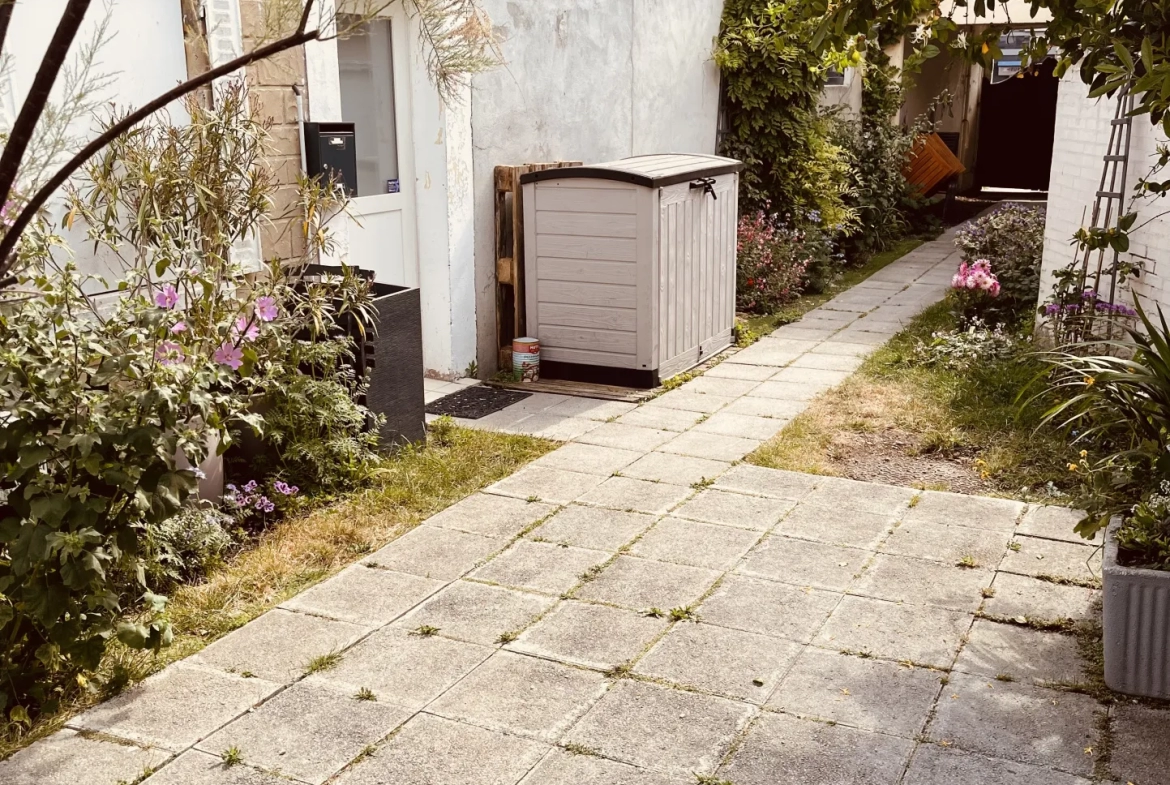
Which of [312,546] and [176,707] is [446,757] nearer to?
[176,707]

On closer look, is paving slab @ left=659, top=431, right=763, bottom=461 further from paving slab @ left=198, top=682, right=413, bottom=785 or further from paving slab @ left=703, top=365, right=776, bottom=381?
paving slab @ left=198, top=682, right=413, bottom=785

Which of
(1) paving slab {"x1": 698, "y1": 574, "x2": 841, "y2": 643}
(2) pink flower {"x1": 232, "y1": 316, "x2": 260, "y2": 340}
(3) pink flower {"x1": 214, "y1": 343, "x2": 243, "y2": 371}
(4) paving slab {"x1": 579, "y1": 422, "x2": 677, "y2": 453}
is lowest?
(1) paving slab {"x1": 698, "y1": 574, "x2": 841, "y2": 643}

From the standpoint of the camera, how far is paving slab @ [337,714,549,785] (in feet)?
10.4

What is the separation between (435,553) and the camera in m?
4.80

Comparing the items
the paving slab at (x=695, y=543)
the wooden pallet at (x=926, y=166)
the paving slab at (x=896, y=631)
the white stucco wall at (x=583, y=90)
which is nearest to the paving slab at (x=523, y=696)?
the paving slab at (x=896, y=631)

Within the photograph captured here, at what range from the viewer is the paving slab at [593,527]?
4.94 m

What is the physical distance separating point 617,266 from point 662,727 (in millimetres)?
4303

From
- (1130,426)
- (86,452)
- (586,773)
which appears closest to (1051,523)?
(1130,426)

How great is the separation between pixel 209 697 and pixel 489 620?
1.03m

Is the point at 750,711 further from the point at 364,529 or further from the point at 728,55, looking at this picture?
the point at 728,55

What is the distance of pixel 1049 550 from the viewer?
15.8 ft

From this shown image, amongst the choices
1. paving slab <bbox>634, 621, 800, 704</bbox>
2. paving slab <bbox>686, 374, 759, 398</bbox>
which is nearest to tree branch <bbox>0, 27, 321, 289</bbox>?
paving slab <bbox>634, 621, 800, 704</bbox>

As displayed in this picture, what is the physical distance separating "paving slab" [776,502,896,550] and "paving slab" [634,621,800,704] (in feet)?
3.42

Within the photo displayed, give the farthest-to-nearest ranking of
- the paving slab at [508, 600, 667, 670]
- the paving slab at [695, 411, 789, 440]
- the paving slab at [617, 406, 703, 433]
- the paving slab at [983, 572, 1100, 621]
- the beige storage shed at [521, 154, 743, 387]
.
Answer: the beige storage shed at [521, 154, 743, 387]
the paving slab at [617, 406, 703, 433]
the paving slab at [695, 411, 789, 440]
the paving slab at [983, 572, 1100, 621]
the paving slab at [508, 600, 667, 670]
